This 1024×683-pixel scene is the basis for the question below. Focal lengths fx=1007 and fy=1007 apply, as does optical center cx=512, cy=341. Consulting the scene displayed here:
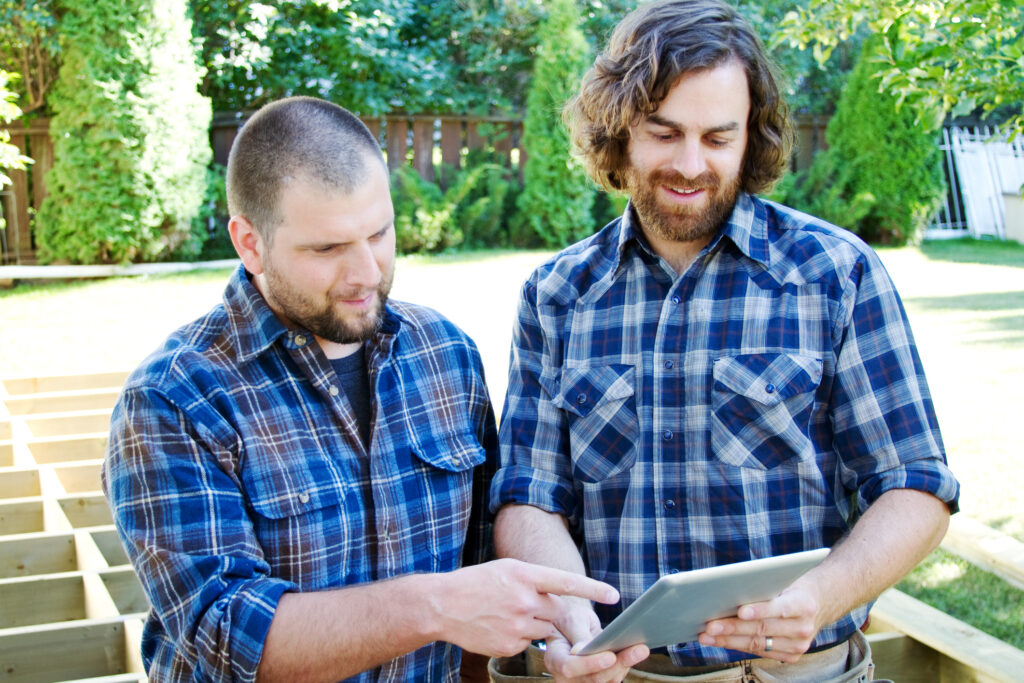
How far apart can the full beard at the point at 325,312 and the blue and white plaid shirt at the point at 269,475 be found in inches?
1.6

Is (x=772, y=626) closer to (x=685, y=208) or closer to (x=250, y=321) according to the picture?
(x=685, y=208)

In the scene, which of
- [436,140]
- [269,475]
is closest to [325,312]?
[269,475]

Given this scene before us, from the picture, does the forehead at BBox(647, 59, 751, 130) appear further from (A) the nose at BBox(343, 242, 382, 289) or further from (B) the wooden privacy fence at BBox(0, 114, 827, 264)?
(B) the wooden privacy fence at BBox(0, 114, 827, 264)

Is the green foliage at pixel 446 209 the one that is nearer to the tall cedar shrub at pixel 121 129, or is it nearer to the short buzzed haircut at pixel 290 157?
the tall cedar shrub at pixel 121 129

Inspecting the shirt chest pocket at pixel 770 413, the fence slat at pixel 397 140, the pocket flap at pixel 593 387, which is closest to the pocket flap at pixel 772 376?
the shirt chest pocket at pixel 770 413

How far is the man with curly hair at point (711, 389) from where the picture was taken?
206cm

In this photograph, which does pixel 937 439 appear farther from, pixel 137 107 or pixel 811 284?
pixel 137 107

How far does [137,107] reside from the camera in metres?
10.9

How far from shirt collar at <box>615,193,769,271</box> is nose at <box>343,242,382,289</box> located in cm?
61

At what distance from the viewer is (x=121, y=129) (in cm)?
1098

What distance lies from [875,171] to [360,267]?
13.3m

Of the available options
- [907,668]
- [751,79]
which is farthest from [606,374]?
[907,668]

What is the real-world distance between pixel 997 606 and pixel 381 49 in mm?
11289

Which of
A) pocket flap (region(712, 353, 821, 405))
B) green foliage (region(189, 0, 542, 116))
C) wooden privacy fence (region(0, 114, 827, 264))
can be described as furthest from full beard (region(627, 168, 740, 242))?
wooden privacy fence (region(0, 114, 827, 264))
